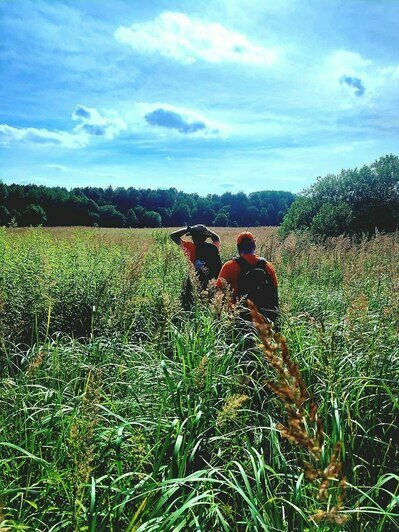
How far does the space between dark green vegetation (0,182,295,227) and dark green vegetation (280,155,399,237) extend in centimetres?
4011

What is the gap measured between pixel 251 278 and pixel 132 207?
256ft

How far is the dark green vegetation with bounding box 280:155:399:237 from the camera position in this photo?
2248cm

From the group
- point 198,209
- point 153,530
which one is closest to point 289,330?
point 153,530

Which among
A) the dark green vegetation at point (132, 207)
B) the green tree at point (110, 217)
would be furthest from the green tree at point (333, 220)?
the green tree at point (110, 217)

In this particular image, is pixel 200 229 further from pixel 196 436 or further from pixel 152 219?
pixel 152 219

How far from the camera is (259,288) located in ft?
16.0

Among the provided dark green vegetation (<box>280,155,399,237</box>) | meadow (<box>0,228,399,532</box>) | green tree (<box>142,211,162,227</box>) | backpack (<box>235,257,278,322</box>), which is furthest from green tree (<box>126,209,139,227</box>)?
meadow (<box>0,228,399,532</box>)

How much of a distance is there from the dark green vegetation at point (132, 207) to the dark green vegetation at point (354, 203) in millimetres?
40108

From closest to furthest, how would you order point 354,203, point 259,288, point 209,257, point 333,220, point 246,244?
point 259,288 < point 246,244 < point 209,257 < point 333,220 < point 354,203

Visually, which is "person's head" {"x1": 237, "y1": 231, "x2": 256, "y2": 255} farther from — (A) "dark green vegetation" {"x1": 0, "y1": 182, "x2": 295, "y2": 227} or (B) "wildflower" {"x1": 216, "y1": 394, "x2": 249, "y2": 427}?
(A) "dark green vegetation" {"x1": 0, "y1": 182, "x2": 295, "y2": 227}

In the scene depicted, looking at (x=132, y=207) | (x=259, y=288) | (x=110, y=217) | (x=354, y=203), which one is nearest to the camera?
(x=259, y=288)

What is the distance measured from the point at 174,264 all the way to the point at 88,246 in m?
3.88

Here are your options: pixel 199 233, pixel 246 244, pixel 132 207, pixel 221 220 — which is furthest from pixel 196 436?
pixel 221 220

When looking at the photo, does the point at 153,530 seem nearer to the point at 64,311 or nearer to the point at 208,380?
the point at 208,380
